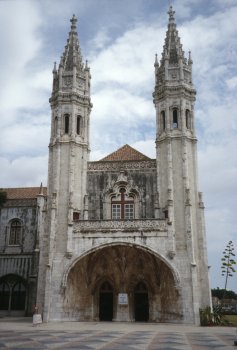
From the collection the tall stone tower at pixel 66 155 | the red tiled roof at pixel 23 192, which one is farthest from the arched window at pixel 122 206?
the red tiled roof at pixel 23 192

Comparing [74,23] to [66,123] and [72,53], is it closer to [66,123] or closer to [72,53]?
[72,53]

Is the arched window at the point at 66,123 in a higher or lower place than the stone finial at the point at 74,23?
lower

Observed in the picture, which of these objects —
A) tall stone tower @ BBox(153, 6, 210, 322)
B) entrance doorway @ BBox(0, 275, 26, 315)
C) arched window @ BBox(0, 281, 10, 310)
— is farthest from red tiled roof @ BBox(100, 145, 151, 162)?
arched window @ BBox(0, 281, 10, 310)

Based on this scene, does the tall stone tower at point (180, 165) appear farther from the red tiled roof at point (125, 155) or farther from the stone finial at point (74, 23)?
the stone finial at point (74, 23)

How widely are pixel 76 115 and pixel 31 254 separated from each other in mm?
12433

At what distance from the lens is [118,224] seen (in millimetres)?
26781

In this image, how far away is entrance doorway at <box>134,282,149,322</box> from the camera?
28266 mm

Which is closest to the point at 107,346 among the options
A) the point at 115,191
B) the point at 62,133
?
the point at 115,191

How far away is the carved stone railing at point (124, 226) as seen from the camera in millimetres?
26516

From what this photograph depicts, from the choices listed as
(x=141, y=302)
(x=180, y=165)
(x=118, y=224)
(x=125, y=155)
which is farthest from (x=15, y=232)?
(x=180, y=165)

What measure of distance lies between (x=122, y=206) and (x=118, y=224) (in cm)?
303

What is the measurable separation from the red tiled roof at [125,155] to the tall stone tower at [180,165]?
2.65m

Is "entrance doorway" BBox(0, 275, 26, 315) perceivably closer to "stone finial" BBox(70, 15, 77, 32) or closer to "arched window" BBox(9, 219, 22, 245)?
"arched window" BBox(9, 219, 22, 245)

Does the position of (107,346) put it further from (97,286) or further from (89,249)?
(97,286)
